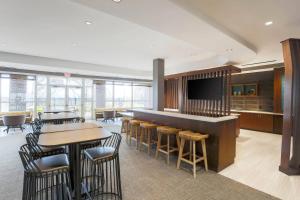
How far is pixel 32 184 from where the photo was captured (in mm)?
1721


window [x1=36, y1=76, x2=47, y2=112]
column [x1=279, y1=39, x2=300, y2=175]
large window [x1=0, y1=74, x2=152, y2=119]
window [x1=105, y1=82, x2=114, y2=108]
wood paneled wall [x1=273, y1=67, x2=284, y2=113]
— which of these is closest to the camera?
column [x1=279, y1=39, x2=300, y2=175]

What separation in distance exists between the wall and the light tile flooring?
277 centimetres

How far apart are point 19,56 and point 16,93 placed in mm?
3257

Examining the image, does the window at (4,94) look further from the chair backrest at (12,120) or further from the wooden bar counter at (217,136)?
the wooden bar counter at (217,136)

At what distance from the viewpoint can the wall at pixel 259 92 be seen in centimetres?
677

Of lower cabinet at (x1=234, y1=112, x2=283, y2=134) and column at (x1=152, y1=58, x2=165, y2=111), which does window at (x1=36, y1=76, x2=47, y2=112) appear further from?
lower cabinet at (x1=234, y1=112, x2=283, y2=134)

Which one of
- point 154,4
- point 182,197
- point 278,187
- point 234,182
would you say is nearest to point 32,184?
point 182,197

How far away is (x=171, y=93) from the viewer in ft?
22.0

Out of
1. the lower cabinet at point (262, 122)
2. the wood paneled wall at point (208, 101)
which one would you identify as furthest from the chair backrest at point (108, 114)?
the lower cabinet at point (262, 122)

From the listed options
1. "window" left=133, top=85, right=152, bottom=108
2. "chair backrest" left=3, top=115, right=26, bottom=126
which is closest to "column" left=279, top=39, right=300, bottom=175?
"chair backrest" left=3, top=115, right=26, bottom=126

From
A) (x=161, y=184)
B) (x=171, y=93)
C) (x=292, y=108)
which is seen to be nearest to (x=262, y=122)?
(x=171, y=93)

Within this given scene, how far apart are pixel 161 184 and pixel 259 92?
6710 mm

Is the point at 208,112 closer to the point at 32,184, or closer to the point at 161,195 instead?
the point at 161,195

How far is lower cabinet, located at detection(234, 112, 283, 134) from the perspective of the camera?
20.6ft
